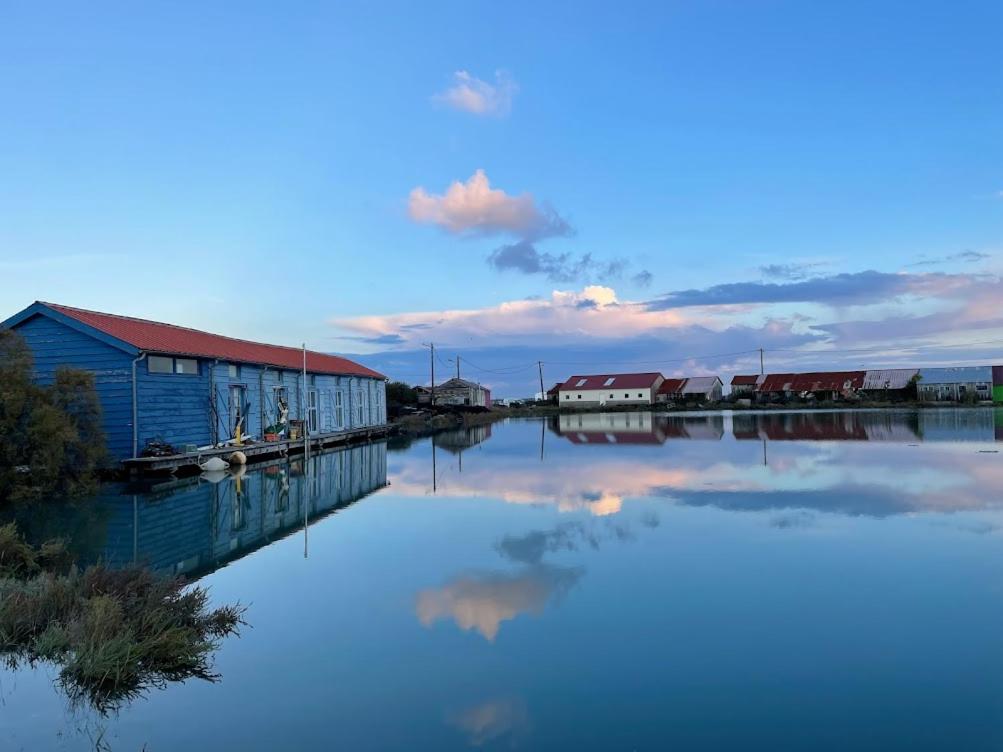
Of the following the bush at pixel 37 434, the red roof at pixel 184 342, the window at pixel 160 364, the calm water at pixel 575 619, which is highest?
the red roof at pixel 184 342

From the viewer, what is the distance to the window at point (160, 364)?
20.0m

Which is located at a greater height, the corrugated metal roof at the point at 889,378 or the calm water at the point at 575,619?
the corrugated metal roof at the point at 889,378

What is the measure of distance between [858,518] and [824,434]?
22605mm

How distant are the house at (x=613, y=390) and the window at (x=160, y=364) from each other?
60638 millimetres

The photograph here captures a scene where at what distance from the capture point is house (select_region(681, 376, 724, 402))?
80.1 metres

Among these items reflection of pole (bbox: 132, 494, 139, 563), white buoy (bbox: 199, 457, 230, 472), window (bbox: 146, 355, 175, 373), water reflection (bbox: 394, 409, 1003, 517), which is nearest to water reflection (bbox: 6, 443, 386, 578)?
reflection of pole (bbox: 132, 494, 139, 563)

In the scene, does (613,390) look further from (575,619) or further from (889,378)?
(575,619)

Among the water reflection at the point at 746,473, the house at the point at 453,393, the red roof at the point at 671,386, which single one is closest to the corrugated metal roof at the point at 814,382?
the red roof at the point at 671,386

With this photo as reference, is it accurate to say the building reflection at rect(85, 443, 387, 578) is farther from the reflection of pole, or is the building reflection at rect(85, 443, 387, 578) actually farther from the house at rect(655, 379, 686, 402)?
the house at rect(655, 379, 686, 402)

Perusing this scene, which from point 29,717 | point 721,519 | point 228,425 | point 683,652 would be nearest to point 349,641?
point 29,717

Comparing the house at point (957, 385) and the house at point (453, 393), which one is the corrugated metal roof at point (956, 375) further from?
the house at point (453, 393)

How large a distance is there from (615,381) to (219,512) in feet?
227

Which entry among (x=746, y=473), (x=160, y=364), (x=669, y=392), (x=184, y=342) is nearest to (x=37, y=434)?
(x=160, y=364)

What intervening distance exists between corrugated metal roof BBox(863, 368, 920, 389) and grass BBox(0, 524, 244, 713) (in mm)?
77324
